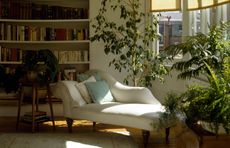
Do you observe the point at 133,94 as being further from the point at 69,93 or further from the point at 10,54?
the point at 10,54

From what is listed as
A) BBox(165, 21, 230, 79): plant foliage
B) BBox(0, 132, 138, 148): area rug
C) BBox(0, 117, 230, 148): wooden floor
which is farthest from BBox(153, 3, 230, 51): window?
BBox(0, 132, 138, 148): area rug

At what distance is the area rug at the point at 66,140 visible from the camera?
4.02 metres

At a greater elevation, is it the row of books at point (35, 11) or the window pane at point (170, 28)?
the row of books at point (35, 11)

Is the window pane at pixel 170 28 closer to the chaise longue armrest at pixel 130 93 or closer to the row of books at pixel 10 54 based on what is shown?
the chaise longue armrest at pixel 130 93

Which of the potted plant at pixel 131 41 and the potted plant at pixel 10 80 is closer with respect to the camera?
the potted plant at pixel 10 80

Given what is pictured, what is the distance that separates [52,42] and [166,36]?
198cm

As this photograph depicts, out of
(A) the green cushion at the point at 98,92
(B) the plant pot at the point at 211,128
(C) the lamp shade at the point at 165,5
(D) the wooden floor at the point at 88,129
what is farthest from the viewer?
(C) the lamp shade at the point at 165,5

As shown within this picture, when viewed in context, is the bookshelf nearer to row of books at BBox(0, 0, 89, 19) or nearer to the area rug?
row of books at BBox(0, 0, 89, 19)

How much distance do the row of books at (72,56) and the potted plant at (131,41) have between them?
0.40m

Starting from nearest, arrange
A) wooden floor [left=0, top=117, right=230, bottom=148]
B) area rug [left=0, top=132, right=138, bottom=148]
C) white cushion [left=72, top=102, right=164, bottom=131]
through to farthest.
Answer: white cushion [left=72, top=102, right=164, bottom=131], area rug [left=0, top=132, right=138, bottom=148], wooden floor [left=0, top=117, right=230, bottom=148]

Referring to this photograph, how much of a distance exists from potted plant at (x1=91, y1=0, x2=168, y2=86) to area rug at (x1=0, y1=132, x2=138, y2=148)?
4.04 feet

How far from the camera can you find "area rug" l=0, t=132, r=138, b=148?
4.02 m

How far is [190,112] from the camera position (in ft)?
7.16

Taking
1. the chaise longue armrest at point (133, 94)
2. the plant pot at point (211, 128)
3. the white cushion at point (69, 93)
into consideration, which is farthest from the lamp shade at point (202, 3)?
the plant pot at point (211, 128)
